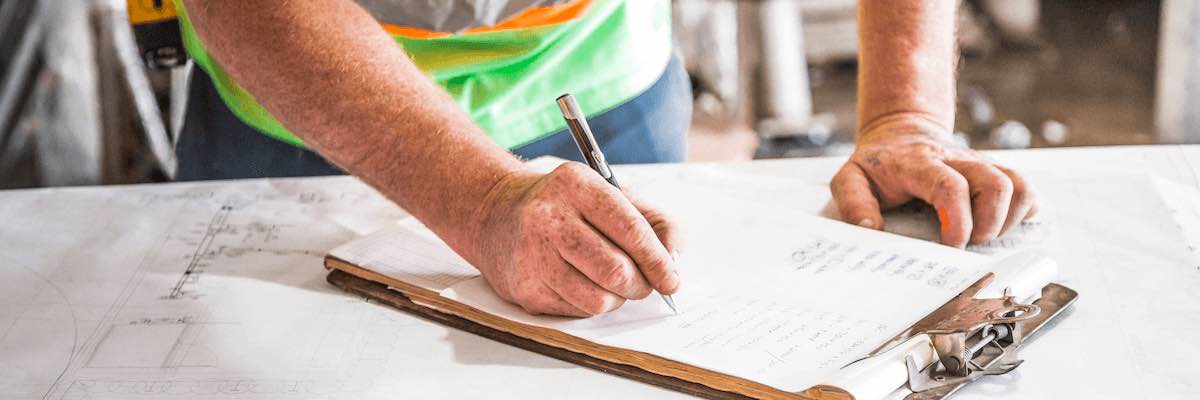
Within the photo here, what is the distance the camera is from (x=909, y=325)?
2.73 ft

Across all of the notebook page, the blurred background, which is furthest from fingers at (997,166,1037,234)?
→ the blurred background

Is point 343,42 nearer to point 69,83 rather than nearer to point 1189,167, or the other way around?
point 1189,167

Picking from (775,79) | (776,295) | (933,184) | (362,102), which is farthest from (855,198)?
(775,79)

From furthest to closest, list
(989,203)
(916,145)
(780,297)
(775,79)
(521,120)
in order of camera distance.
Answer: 1. (775,79)
2. (521,120)
3. (916,145)
4. (989,203)
5. (780,297)

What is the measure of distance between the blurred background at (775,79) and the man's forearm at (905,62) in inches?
32.1

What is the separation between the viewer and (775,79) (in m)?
3.35

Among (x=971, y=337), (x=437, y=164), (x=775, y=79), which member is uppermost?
(x=437, y=164)

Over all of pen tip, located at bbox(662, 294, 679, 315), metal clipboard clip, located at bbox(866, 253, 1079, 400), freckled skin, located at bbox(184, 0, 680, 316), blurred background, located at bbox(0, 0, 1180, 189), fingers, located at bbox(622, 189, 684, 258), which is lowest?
blurred background, located at bbox(0, 0, 1180, 189)

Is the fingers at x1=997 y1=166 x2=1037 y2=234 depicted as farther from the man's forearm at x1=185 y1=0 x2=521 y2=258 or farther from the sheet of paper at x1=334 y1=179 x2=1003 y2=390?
the man's forearm at x1=185 y1=0 x2=521 y2=258

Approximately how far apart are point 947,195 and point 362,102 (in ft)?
1.70

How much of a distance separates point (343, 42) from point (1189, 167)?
832mm

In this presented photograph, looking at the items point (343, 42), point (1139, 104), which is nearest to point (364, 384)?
point (343, 42)

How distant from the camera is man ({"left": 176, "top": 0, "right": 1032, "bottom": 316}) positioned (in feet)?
2.89

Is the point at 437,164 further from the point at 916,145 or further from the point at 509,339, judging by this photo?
the point at 916,145
